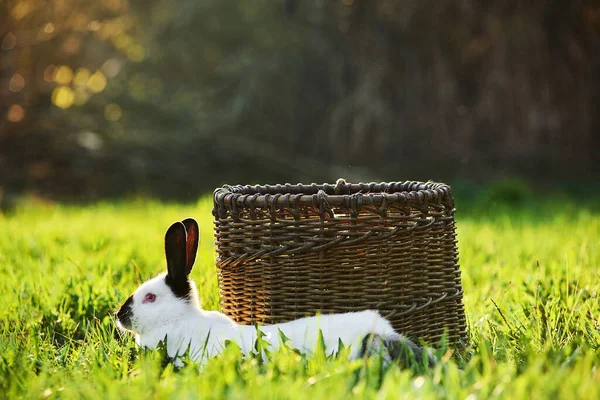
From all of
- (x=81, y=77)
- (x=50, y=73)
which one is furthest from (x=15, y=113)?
(x=81, y=77)

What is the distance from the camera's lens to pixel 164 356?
242 cm

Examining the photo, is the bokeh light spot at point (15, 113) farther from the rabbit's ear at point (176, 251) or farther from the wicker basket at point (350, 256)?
the rabbit's ear at point (176, 251)

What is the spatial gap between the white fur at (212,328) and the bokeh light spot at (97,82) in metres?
5.92

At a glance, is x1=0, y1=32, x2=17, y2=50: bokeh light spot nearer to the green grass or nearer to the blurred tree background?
the blurred tree background

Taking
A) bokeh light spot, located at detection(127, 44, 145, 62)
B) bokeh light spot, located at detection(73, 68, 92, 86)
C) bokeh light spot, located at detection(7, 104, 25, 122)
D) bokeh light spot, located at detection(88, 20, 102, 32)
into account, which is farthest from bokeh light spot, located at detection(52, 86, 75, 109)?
bokeh light spot, located at detection(127, 44, 145, 62)

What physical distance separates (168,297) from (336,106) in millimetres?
6827

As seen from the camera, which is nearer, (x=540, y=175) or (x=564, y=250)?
(x=564, y=250)

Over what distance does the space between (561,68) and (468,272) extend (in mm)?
4766

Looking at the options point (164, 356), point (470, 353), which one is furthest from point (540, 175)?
point (164, 356)

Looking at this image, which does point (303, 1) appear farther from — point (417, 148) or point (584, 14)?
point (584, 14)

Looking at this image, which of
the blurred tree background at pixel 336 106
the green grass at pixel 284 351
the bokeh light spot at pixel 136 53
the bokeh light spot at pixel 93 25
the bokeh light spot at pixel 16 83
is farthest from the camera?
the bokeh light spot at pixel 136 53

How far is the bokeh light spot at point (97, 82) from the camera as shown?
8.12 meters

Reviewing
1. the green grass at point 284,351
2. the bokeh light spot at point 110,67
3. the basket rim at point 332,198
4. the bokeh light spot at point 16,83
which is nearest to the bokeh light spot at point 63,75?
the bokeh light spot at point 16,83

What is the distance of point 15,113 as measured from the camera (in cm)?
737
